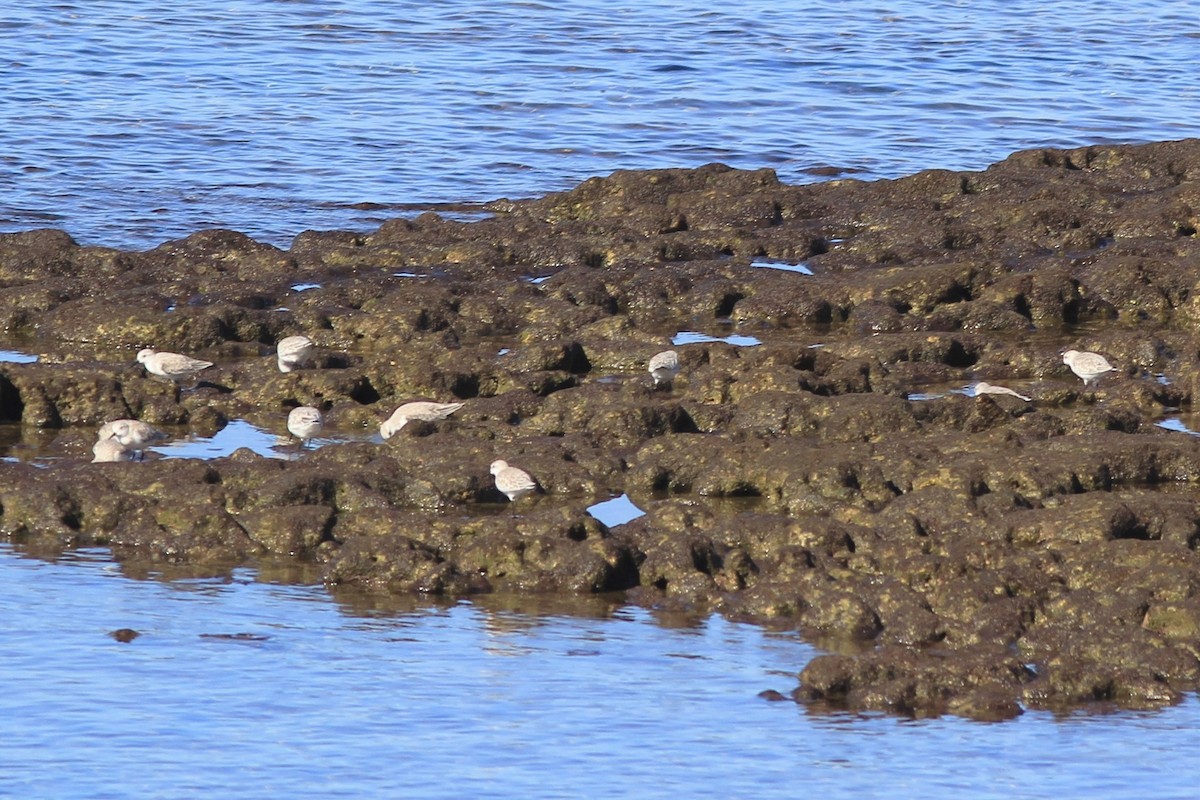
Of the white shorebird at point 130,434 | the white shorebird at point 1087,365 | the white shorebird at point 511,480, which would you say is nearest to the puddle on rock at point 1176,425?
the white shorebird at point 1087,365

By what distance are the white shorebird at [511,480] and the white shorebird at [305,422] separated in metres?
1.72

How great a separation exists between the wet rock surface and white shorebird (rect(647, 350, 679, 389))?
15 cm

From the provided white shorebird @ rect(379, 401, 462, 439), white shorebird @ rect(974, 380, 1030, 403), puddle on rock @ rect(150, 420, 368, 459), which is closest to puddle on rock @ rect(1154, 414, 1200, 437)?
white shorebird @ rect(974, 380, 1030, 403)

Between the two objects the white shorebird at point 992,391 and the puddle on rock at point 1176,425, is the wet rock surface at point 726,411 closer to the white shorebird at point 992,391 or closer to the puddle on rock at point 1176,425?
the puddle on rock at point 1176,425

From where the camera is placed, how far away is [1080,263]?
1988 cm

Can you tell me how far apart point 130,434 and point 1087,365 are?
7.04 meters

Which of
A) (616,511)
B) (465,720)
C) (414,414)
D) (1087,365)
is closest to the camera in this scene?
(465,720)

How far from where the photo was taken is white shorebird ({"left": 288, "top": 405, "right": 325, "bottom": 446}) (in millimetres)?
13266

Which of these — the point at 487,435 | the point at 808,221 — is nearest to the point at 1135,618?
the point at 487,435

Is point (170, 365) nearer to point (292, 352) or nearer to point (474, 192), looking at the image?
point (292, 352)

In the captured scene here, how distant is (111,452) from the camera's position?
12.6 metres

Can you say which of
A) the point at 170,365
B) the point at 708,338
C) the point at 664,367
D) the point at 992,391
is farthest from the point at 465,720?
the point at 708,338

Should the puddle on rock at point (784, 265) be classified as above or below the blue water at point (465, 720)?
below

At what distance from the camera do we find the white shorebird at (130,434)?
12820mm
